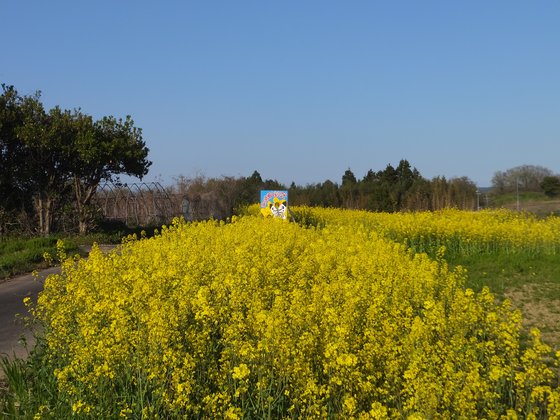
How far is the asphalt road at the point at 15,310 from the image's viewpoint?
253 inches

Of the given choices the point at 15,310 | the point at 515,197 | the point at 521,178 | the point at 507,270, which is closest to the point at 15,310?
the point at 15,310

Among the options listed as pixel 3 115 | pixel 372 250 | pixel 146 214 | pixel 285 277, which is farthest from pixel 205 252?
pixel 146 214

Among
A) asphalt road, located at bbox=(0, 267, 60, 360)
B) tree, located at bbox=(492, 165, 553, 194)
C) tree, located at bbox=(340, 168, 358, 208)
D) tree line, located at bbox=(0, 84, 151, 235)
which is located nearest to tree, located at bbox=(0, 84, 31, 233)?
tree line, located at bbox=(0, 84, 151, 235)

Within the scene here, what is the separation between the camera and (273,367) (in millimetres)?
3723

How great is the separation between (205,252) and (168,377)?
3.41m

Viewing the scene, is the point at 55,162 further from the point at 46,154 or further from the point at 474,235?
the point at 474,235

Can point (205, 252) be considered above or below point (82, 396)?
above

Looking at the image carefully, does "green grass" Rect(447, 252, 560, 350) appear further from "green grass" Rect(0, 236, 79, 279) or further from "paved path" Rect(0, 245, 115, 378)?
"green grass" Rect(0, 236, 79, 279)

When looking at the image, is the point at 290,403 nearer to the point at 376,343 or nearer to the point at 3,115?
the point at 376,343

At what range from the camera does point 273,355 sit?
382cm

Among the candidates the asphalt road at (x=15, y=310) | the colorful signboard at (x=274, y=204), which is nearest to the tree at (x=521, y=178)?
the colorful signboard at (x=274, y=204)

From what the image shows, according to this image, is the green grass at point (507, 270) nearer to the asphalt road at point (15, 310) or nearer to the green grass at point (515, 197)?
the asphalt road at point (15, 310)

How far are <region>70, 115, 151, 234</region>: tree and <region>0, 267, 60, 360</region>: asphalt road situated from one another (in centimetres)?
586

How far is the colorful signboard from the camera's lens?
55.5 feet
